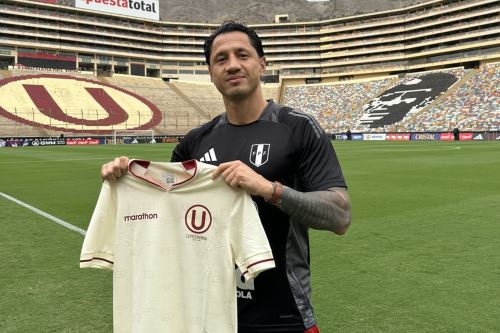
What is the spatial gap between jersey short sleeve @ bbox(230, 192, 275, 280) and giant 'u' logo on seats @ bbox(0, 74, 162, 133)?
6326 cm

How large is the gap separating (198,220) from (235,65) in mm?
832

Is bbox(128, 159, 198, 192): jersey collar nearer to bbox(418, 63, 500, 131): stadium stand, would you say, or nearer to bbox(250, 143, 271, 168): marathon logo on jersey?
bbox(250, 143, 271, 168): marathon logo on jersey

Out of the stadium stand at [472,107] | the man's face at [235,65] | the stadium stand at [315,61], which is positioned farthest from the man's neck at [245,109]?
the stadium stand at [315,61]

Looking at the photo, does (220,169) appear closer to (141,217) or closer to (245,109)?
(245,109)

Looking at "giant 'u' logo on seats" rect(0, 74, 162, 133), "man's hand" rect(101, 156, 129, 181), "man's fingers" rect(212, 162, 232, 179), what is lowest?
"man's fingers" rect(212, 162, 232, 179)

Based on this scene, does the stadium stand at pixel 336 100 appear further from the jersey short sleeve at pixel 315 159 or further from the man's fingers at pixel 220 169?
the man's fingers at pixel 220 169

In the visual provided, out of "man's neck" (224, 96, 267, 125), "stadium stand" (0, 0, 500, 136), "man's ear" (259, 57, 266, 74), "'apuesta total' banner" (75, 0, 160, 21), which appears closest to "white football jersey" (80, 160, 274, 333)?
"man's neck" (224, 96, 267, 125)

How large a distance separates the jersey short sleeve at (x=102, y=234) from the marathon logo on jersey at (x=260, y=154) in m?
0.82

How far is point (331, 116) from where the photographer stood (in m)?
75.6

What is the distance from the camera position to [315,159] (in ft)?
7.67

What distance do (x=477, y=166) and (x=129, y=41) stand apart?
9995 cm

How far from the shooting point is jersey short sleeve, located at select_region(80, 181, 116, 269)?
2.56 meters

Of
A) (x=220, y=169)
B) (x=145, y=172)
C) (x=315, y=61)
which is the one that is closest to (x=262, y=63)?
(x=220, y=169)

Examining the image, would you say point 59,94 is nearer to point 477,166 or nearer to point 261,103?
point 477,166
